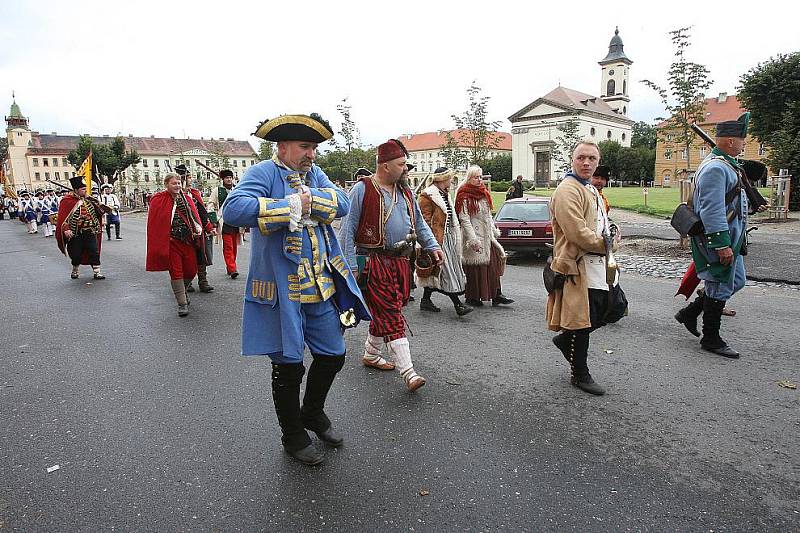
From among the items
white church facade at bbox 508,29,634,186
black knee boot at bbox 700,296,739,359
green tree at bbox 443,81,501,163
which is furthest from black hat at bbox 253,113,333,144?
white church facade at bbox 508,29,634,186

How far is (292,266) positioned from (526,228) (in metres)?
9.27

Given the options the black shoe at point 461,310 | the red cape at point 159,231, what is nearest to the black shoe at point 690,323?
the black shoe at point 461,310

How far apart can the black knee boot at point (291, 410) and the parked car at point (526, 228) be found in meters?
8.63

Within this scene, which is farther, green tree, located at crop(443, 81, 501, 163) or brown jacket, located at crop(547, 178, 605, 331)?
green tree, located at crop(443, 81, 501, 163)

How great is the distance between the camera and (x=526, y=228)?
11.4 meters

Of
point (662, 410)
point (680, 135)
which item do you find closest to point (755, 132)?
point (680, 135)

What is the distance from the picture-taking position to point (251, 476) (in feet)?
9.48

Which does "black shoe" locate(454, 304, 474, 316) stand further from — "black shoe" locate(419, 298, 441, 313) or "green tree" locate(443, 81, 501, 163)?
"green tree" locate(443, 81, 501, 163)

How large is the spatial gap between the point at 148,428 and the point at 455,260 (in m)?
4.02

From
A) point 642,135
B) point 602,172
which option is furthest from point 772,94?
point 642,135

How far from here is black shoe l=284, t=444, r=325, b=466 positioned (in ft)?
9.77

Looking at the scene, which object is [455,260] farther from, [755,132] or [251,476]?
[755,132]

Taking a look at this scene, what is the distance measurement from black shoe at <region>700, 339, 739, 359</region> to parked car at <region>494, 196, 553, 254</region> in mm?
6169

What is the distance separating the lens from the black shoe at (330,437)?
126 inches
